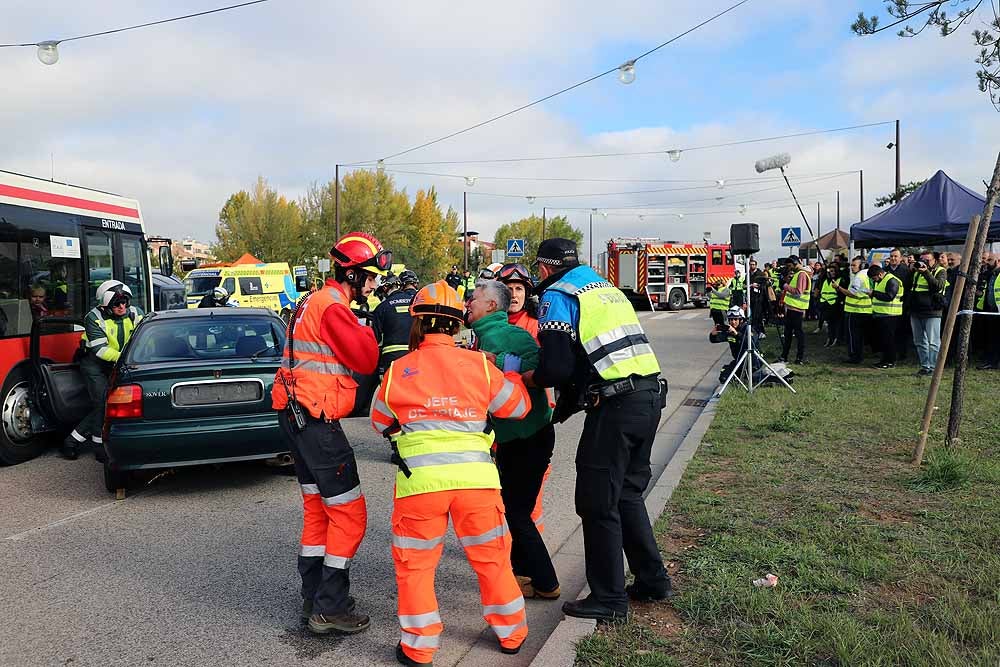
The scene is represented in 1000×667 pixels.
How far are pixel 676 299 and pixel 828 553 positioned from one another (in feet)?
107

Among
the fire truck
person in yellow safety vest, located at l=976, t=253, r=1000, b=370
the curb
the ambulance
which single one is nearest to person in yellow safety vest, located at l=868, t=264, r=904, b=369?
person in yellow safety vest, located at l=976, t=253, r=1000, b=370

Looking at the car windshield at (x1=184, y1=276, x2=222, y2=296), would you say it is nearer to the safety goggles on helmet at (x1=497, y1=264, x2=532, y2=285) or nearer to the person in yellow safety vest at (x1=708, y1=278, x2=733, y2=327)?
the person in yellow safety vest at (x1=708, y1=278, x2=733, y2=327)

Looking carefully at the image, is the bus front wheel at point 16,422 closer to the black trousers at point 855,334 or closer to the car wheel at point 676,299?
the black trousers at point 855,334

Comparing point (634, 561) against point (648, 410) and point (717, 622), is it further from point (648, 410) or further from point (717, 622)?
point (648, 410)

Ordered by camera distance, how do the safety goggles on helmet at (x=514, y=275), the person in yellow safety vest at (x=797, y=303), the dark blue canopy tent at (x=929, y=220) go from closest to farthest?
the safety goggles on helmet at (x=514, y=275)
the person in yellow safety vest at (x=797, y=303)
the dark blue canopy tent at (x=929, y=220)

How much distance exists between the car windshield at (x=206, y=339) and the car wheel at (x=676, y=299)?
3062cm

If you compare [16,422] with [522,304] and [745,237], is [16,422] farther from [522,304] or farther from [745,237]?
[745,237]

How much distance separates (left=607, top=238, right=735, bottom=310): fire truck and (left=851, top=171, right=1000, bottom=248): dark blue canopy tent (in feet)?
68.9

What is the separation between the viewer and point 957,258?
1343 centimetres

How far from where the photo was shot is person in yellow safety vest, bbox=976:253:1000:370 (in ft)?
41.0

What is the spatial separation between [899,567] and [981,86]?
4.64m

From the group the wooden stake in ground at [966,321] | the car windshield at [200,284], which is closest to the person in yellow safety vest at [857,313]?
the wooden stake in ground at [966,321]

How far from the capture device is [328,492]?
150 inches

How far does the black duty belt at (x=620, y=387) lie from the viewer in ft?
12.5
